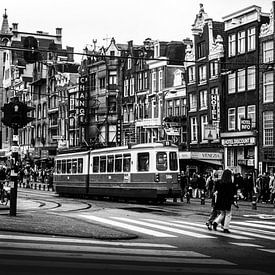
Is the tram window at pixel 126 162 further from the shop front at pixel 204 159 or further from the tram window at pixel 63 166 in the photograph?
the shop front at pixel 204 159

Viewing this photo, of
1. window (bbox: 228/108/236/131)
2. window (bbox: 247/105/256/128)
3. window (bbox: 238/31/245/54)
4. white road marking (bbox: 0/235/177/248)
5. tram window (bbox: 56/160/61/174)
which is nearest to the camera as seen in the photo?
white road marking (bbox: 0/235/177/248)

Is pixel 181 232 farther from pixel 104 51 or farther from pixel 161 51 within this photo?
pixel 104 51

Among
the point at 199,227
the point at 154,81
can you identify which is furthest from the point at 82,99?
the point at 199,227

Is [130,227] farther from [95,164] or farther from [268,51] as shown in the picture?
[268,51]

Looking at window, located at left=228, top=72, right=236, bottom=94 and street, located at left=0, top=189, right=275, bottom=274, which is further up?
window, located at left=228, top=72, right=236, bottom=94

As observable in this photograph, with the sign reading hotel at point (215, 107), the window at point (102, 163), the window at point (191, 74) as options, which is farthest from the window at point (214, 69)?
the window at point (102, 163)

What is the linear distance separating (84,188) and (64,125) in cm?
5026

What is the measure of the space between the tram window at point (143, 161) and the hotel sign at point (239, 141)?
19040mm

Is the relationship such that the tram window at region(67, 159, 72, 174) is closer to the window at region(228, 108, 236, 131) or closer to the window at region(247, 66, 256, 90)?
the window at region(228, 108, 236, 131)

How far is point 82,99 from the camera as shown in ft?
264

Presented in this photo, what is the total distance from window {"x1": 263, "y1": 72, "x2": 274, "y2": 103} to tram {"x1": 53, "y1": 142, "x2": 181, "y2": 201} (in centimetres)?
1655

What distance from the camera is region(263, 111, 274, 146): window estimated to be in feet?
158

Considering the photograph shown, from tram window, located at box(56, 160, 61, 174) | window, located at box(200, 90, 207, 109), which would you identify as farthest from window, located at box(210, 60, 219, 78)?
tram window, located at box(56, 160, 61, 174)

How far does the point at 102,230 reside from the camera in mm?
16406
